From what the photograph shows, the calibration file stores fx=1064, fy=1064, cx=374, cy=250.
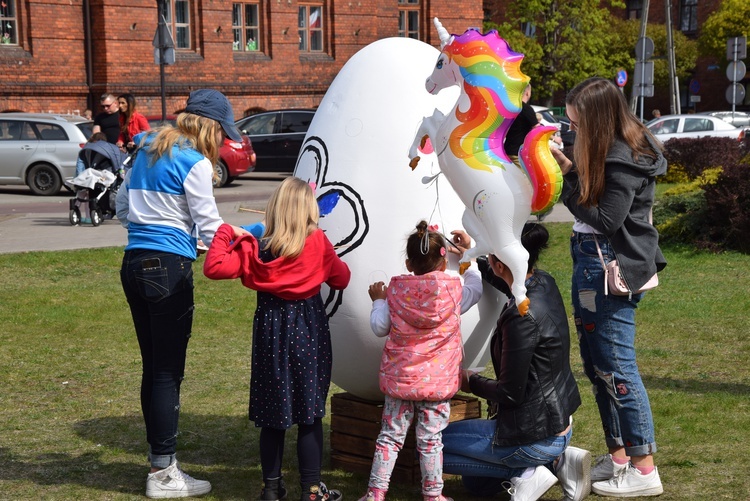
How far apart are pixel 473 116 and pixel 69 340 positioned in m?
5.19

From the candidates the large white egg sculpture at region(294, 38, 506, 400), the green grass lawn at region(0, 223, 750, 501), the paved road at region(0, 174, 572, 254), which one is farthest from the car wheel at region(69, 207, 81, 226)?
the large white egg sculpture at region(294, 38, 506, 400)

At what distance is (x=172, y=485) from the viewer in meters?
5.12

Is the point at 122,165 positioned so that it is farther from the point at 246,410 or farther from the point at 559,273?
the point at 246,410

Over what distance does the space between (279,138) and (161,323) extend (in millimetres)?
19435

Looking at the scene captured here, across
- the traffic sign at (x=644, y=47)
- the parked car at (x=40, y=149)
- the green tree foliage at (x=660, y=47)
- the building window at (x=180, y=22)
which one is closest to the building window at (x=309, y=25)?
the building window at (x=180, y=22)

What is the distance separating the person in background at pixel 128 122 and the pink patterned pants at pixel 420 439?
9.50m

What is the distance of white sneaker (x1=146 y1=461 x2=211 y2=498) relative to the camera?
5.11 m

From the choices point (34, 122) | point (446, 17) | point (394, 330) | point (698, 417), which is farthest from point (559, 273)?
point (446, 17)

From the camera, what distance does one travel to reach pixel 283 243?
4.68 meters

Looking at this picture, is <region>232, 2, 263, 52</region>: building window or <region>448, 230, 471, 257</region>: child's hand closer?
<region>448, 230, 471, 257</region>: child's hand

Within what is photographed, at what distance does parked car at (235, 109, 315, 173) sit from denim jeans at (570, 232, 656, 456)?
63.2ft

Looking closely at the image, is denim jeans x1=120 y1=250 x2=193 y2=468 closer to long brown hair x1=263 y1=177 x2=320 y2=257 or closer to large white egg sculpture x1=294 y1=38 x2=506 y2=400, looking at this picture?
long brown hair x1=263 y1=177 x2=320 y2=257

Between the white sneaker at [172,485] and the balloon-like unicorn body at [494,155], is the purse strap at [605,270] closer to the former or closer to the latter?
the balloon-like unicorn body at [494,155]

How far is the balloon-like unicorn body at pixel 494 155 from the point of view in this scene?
439 cm
